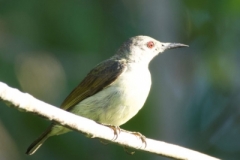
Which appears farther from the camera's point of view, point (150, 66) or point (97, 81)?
point (150, 66)

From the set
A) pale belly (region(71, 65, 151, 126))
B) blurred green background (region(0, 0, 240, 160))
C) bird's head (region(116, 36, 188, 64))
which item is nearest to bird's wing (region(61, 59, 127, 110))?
pale belly (region(71, 65, 151, 126))

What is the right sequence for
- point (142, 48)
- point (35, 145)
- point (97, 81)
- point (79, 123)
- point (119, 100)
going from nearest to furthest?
point (79, 123) < point (119, 100) < point (35, 145) < point (97, 81) < point (142, 48)

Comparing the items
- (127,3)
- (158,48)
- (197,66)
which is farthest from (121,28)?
(158,48)

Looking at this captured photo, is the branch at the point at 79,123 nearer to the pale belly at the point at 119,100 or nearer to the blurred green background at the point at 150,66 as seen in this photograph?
the pale belly at the point at 119,100

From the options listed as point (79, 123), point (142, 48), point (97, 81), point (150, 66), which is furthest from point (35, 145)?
point (150, 66)

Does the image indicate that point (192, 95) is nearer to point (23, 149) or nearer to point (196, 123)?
point (196, 123)

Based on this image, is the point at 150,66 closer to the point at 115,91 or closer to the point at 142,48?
the point at 142,48
